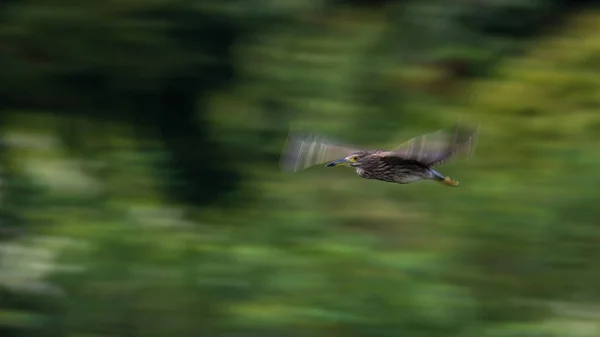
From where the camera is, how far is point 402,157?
0.92 meters

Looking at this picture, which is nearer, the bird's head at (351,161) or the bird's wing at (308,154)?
the bird's wing at (308,154)

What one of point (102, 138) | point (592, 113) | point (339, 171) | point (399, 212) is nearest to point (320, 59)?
point (339, 171)

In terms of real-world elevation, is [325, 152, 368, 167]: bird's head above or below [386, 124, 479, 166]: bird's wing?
above

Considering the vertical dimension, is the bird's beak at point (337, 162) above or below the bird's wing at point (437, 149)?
above

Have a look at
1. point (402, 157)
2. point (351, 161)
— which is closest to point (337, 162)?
point (351, 161)

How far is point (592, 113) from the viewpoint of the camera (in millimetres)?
2082

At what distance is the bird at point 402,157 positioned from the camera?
92cm

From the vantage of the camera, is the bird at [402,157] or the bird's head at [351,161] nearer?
the bird at [402,157]

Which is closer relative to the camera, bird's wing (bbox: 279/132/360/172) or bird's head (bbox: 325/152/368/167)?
bird's wing (bbox: 279/132/360/172)

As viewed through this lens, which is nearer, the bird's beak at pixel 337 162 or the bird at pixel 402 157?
the bird at pixel 402 157

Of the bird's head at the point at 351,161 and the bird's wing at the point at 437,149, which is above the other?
the bird's head at the point at 351,161

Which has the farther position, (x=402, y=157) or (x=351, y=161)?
(x=351, y=161)

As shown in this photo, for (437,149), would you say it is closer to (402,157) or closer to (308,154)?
(402,157)

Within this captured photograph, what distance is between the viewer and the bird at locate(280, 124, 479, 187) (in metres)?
0.92
